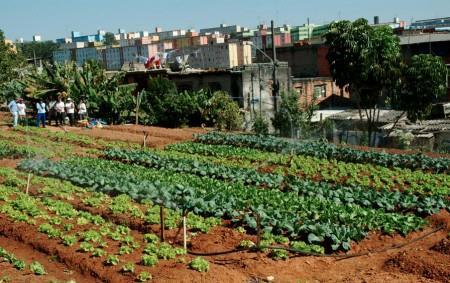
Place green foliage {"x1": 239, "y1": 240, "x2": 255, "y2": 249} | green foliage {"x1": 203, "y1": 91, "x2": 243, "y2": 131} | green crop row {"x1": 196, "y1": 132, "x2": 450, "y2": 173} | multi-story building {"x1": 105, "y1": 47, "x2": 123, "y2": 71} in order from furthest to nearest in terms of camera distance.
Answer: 1. multi-story building {"x1": 105, "y1": 47, "x2": 123, "y2": 71}
2. green foliage {"x1": 203, "y1": 91, "x2": 243, "y2": 131}
3. green crop row {"x1": 196, "y1": 132, "x2": 450, "y2": 173}
4. green foliage {"x1": 239, "y1": 240, "x2": 255, "y2": 249}

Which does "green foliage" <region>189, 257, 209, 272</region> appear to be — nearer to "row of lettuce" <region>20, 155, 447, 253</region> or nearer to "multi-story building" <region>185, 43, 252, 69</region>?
"row of lettuce" <region>20, 155, 447, 253</region>

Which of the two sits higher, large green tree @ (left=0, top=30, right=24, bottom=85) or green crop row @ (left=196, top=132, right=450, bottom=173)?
large green tree @ (left=0, top=30, right=24, bottom=85)

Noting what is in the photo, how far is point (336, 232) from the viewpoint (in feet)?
33.8

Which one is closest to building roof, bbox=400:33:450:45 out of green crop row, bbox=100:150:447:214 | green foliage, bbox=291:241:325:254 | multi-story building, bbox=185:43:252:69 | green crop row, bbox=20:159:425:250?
multi-story building, bbox=185:43:252:69

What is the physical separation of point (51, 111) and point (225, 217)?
16.7 m

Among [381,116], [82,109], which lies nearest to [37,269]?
[82,109]

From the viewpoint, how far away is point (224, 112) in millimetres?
25859

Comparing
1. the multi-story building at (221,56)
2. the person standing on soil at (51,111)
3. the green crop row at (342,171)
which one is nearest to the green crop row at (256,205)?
the green crop row at (342,171)

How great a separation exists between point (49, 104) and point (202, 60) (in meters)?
37.7

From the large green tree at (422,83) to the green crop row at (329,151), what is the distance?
18.5 ft

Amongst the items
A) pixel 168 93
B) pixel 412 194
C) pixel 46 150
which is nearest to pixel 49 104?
pixel 168 93

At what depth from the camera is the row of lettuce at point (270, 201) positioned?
35.4 ft

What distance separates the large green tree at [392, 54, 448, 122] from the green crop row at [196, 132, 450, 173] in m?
5.63

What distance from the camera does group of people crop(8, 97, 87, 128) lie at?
80.6 ft
